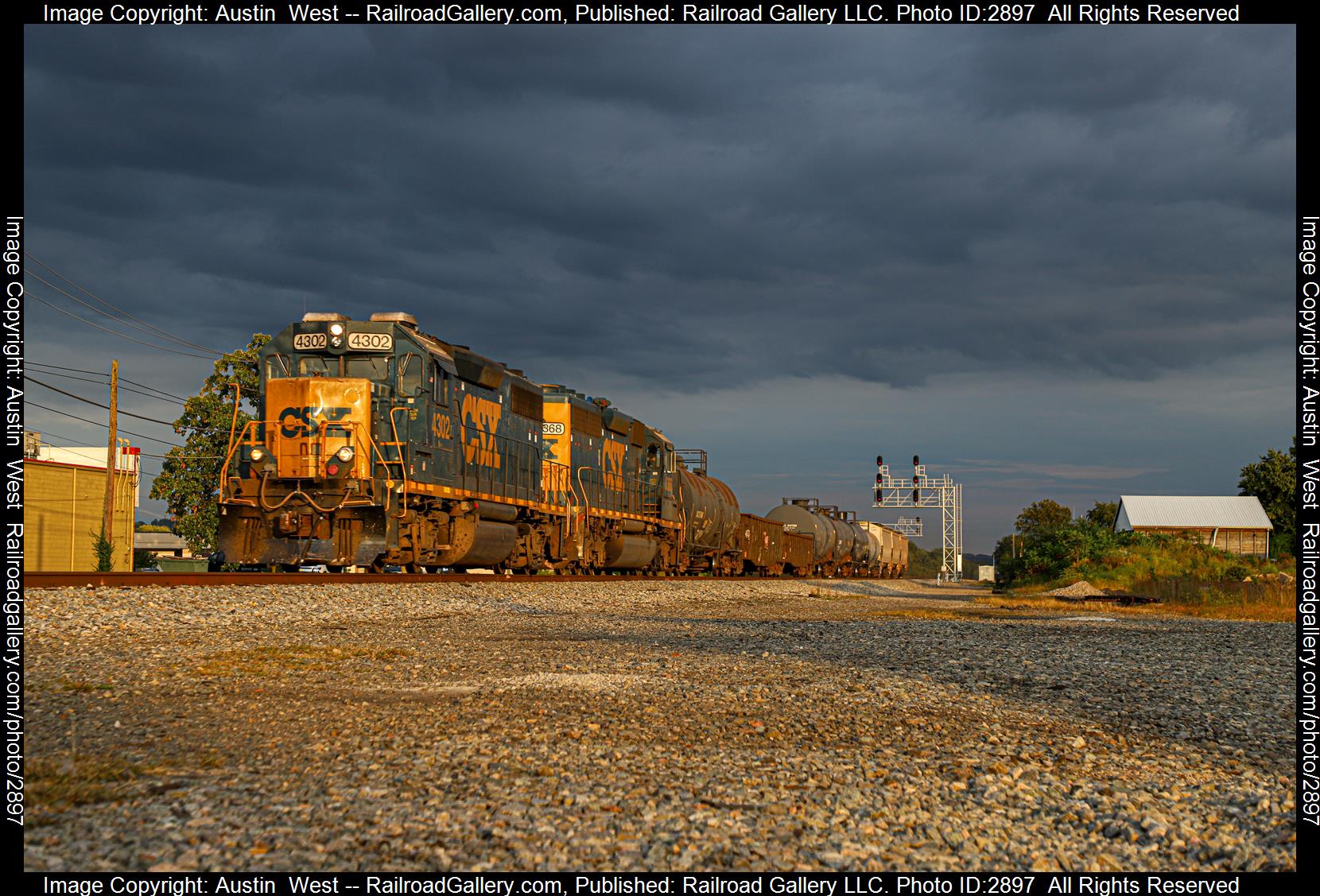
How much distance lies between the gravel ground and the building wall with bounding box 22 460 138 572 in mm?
35923

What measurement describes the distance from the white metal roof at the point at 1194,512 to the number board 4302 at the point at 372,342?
61040 mm

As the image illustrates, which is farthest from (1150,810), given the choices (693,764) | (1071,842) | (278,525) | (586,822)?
(278,525)

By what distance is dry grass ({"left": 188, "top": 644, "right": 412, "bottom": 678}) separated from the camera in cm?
791

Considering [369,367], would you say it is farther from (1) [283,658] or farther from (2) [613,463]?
(2) [613,463]

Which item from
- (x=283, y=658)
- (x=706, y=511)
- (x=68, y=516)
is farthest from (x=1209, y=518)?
(x=283, y=658)

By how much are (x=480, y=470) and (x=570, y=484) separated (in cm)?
471

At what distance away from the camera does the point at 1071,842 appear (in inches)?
152

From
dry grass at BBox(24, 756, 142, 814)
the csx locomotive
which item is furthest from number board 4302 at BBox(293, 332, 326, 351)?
dry grass at BBox(24, 756, 142, 814)

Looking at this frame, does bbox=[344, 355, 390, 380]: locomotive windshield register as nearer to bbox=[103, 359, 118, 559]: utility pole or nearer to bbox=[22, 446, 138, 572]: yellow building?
bbox=[103, 359, 118, 559]: utility pole

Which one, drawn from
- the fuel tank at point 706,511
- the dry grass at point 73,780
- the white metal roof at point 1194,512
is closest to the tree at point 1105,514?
the white metal roof at point 1194,512

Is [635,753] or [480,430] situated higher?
[480,430]

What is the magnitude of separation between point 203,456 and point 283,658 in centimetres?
3275

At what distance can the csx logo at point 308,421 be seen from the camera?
1795 cm

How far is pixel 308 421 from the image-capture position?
1805 centimetres
